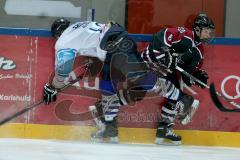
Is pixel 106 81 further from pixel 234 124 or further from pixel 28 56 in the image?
pixel 234 124

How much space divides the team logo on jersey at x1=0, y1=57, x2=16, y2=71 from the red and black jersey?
114cm

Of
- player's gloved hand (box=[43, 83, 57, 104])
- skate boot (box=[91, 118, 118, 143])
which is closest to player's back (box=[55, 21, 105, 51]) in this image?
player's gloved hand (box=[43, 83, 57, 104])

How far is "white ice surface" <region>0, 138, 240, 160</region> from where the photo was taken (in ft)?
17.5

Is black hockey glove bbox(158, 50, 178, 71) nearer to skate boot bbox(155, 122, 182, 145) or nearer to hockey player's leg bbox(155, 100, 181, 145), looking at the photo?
hockey player's leg bbox(155, 100, 181, 145)

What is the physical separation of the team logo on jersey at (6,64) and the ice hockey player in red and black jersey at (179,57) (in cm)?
114

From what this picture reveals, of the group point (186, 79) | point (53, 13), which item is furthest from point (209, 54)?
point (53, 13)

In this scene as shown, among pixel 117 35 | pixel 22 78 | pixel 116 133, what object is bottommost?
pixel 116 133

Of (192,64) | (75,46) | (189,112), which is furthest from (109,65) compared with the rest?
(189,112)

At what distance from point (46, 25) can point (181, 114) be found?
8.04 feet

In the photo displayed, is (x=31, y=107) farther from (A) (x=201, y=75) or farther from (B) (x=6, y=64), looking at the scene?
(A) (x=201, y=75)

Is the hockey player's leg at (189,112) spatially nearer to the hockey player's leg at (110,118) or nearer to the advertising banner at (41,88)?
the advertising banner at (41,88)

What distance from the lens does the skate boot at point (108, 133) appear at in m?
6.22

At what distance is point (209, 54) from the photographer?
6.38 meters

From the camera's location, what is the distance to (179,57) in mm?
6172
